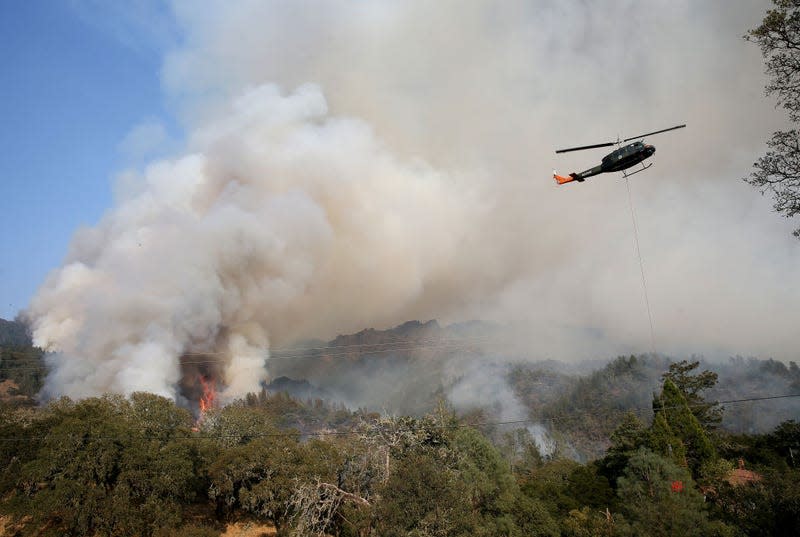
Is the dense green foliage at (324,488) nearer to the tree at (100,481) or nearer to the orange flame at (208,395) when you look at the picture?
the tree at (100,481)

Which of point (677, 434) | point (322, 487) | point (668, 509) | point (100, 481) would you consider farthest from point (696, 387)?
point (100, 481)

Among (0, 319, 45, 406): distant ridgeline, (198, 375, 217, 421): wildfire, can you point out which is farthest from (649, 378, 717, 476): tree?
(0, 319, 45, 406): distant ridgeline

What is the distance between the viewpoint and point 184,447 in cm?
4559

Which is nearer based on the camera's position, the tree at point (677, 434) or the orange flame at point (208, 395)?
the tree at point (677, 434)

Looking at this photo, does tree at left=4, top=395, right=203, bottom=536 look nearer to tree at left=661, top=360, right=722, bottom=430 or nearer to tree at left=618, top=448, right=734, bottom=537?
tree at left=618, top=448, right=734, bottom=537

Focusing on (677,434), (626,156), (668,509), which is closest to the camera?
(668,509)

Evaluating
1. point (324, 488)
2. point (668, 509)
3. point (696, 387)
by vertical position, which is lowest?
point (668, 509)

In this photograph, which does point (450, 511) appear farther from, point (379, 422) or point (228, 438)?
point (228, 438)

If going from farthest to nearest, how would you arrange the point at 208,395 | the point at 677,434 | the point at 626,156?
the point at 208,395 < the point at 677,434 < the point at 626,156

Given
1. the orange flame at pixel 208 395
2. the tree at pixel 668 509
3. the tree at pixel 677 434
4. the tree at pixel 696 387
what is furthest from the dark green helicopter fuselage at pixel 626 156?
the orange flame at pixel 208 395

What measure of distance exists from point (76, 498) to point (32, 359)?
170 m

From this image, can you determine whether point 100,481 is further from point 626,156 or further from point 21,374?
point 21,374

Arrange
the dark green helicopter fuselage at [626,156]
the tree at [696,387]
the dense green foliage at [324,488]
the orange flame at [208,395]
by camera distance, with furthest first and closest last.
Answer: the orange flame at [208,395] < the tree at [696,387] < the dark green helicopter fuselage at [626,156] < the dense green foliage at [324,488]

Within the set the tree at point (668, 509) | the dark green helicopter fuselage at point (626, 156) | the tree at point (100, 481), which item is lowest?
the tree at point (668, 509)
